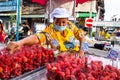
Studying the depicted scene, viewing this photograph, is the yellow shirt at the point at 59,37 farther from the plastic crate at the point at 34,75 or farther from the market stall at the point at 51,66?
the plastic crate at the point at 34,75

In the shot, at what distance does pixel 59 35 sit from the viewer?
11.5 feet

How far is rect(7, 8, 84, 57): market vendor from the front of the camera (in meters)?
3.31

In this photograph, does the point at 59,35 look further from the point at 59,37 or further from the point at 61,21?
the point at 61,21

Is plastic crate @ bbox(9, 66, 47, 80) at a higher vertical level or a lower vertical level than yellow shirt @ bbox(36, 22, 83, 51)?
lower

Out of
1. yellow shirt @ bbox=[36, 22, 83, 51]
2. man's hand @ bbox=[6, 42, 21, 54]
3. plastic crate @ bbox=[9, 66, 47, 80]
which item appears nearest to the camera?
plastic crate @ bbox=[9, 66, 47, 80]

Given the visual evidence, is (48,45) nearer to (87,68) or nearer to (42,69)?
(42,69)

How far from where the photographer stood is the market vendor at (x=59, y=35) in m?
3.31

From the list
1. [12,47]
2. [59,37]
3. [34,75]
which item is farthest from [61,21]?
[34,75]

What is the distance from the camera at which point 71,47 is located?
11.4 feet


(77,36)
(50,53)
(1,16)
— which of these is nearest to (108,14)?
(77,36)

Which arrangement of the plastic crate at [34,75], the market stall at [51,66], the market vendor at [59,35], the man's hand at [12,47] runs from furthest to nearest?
the market vendor at [59,35] → the man's hand at [12,47] → the plastic crate at [34,75] → the market stall at [51,66]

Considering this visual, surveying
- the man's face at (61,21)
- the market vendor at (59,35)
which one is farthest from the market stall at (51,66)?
the man's face at (61,21)

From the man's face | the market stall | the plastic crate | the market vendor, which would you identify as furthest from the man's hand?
the man's face

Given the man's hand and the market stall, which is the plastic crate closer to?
the market stall
